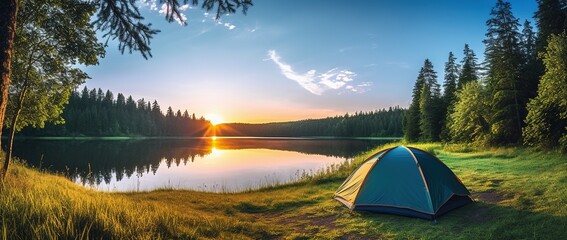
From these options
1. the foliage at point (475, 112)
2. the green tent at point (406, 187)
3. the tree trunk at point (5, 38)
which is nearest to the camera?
the tree trunk at point (5, 38)

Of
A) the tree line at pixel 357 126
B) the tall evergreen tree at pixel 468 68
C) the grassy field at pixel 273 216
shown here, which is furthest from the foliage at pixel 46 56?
the tree line at pixel 357 126

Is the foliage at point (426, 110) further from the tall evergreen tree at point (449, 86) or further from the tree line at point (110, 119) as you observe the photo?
the tree line at point (110, 119)

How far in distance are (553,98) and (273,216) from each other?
17.6 m

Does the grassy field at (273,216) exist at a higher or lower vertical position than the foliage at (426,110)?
lower

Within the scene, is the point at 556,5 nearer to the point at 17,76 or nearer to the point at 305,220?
the point at 305,220

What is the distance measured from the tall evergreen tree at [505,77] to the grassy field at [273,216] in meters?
17.1

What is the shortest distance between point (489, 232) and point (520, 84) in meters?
27.6

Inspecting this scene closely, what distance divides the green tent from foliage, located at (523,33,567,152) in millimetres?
12543

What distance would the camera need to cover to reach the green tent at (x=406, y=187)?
859cm

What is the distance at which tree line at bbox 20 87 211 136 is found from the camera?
98219mm

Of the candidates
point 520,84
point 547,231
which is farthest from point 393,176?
point 520,84

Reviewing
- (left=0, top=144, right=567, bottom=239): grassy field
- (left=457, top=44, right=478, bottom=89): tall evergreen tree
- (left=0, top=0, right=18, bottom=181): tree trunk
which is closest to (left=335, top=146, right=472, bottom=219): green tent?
(left=0, top=144, right=567, bottom=239): grassy field

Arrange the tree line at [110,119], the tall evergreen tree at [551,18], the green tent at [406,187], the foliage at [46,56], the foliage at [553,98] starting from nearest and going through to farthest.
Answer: the green tent at [406,187], the foliage at [46,56], the foliage at [553,98], the tall evergreen tree at [551,18], the tree line at [110,119]

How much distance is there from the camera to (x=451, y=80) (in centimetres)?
5088
